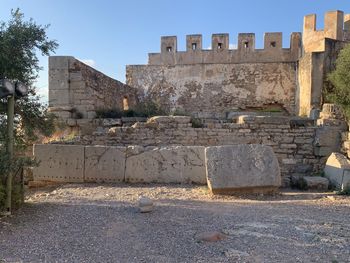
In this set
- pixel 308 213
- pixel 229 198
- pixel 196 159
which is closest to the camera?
pixel 308 213

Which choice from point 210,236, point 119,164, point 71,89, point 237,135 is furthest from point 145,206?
point 71,89

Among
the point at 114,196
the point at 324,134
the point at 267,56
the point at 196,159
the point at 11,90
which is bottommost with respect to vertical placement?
the point at 114,196

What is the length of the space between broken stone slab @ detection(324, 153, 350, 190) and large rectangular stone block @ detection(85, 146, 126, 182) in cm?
516

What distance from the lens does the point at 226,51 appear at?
2020 centimetres

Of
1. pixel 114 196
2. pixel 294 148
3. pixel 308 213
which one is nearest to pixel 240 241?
pixel 308 213

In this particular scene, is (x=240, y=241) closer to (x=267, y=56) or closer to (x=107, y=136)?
(x=107, y=136)

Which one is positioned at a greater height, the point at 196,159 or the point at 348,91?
the point at 348,91

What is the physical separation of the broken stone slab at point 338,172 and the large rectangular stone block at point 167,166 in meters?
3.13

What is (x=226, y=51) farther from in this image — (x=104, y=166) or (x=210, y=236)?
(x=210, y=236)

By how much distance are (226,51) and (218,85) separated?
1984 millimetres

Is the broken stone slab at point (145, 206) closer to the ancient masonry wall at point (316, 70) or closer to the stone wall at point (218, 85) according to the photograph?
the ancient masonry wall at point (316, 70)

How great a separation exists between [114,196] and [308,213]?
12.3 ft

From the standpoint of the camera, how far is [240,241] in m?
4.19

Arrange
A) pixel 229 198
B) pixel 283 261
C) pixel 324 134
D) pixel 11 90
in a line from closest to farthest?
1. pixel 283 261
2. pixel 11 90
3. pixel 229 198
4. pixel 324 134
